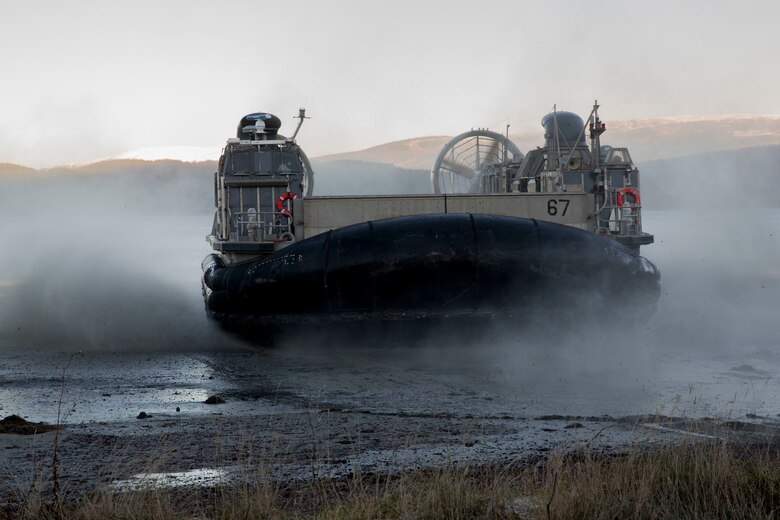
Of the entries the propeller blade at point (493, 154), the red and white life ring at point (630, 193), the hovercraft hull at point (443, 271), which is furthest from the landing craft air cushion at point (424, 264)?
the propeller blade at point (493, 154)

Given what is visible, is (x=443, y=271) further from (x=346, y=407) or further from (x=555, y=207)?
(x=346, y=407)

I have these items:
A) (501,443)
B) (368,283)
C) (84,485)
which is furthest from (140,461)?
(368,283)

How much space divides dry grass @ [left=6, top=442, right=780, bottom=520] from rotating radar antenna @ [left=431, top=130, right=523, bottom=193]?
702 inches

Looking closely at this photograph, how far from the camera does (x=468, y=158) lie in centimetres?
2341

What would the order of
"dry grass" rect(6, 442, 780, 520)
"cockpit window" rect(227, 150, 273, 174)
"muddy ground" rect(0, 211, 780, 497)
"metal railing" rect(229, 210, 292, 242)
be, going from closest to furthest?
"dry grass" rect(6, 442, 780, 520), "muddy ground" rect(0, 211, 780, 497), "metal railing" rect(229, 210, 292, 242), "cockpit window" rect(227, 150, 273, 174)

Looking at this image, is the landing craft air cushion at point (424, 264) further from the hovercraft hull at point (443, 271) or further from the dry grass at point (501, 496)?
the dry grass at point (501, 496)

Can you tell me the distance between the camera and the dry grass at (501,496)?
4211mm

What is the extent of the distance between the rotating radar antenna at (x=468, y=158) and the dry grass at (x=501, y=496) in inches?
702

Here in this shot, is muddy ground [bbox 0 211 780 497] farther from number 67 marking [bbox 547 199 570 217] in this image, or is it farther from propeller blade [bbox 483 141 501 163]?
propeller blade [bbox 483 141 501 163]

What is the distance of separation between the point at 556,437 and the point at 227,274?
6223mm

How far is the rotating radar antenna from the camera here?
896 inches

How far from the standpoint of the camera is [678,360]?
10.2m

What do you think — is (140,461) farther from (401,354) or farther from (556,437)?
(401,354)

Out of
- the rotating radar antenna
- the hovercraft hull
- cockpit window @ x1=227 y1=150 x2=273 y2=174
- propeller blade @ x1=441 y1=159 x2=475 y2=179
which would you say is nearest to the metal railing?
cockpit window @ x1=227 y1=150 x2=273 y2=174
